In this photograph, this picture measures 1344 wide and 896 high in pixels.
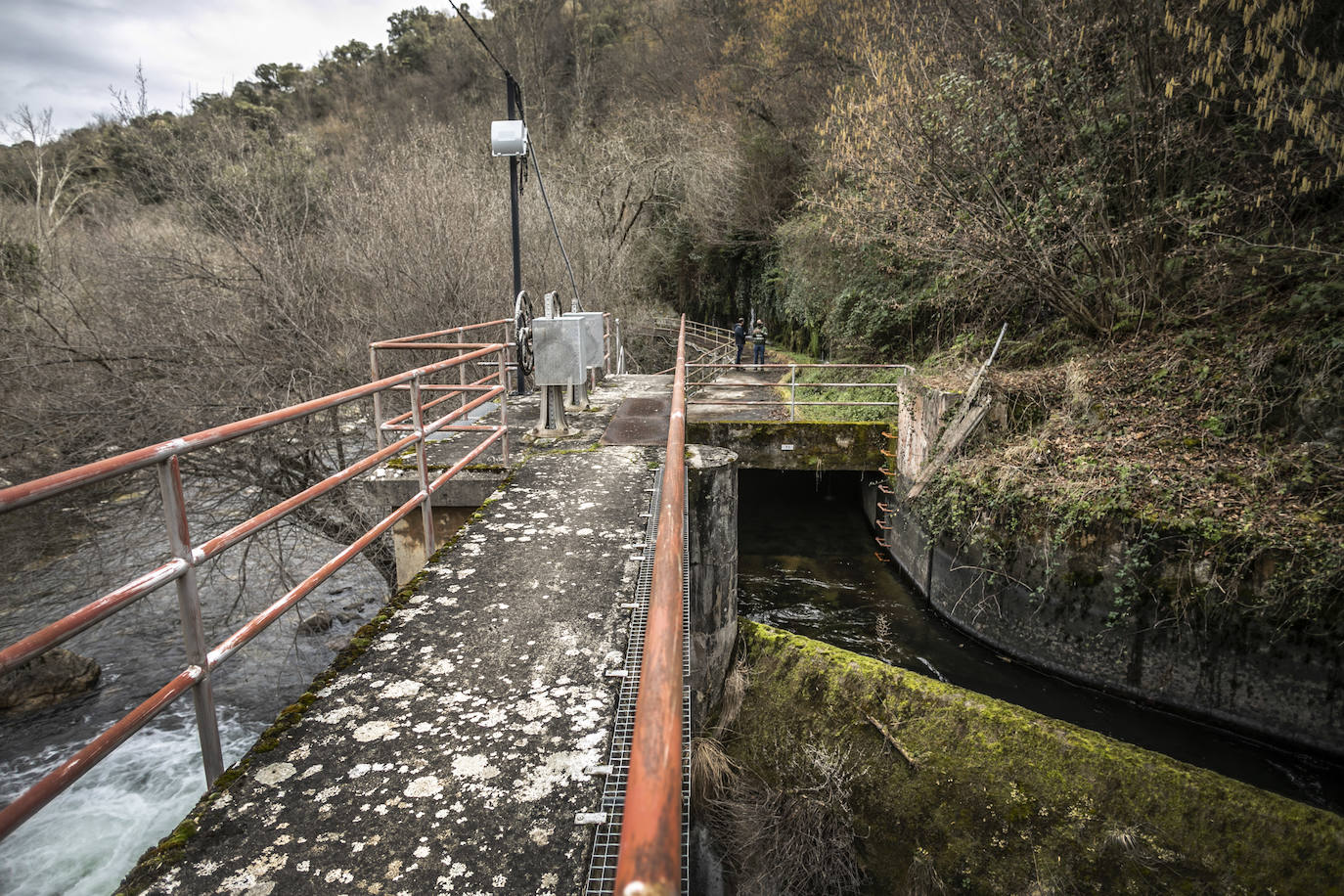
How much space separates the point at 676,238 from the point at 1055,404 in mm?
21677

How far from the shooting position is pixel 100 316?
34.4ft

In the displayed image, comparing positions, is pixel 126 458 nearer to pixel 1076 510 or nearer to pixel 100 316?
pixel 1076 510

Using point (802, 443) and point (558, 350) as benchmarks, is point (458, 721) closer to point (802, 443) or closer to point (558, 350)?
point (558, 350)

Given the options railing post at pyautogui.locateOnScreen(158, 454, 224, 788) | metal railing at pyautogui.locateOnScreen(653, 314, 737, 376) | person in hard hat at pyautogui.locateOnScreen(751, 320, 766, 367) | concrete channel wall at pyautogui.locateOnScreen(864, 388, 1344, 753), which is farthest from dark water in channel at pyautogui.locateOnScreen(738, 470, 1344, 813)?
metal railing at pyautogui.locateOnScreen(653, 314, 737, 376)

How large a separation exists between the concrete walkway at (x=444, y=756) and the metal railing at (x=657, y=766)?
A: 101cm

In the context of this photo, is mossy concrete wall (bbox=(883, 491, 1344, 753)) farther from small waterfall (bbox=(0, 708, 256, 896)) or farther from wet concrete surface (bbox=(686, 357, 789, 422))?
small waterfall (bbox=(0, 708, 256, 896))

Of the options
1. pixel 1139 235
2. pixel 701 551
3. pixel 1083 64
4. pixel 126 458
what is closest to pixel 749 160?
pixel 1083 64

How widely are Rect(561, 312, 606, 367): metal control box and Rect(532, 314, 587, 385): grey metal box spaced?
6.6 inches

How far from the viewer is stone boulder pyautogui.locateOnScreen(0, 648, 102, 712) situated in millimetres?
8625

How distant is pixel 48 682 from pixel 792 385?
36.3 feet

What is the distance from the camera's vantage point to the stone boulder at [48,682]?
8.62m

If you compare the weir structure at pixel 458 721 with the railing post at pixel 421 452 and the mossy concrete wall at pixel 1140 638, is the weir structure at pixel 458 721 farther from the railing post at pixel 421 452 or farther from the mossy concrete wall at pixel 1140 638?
the mossy concrete wall at pixel 1140 638

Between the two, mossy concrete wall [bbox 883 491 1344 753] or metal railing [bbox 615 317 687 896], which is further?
mossy concrete wall [bbox 883 491 1344 753]

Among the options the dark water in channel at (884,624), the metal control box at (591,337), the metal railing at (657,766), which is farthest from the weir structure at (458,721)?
the dark water in channel at (884,624)
